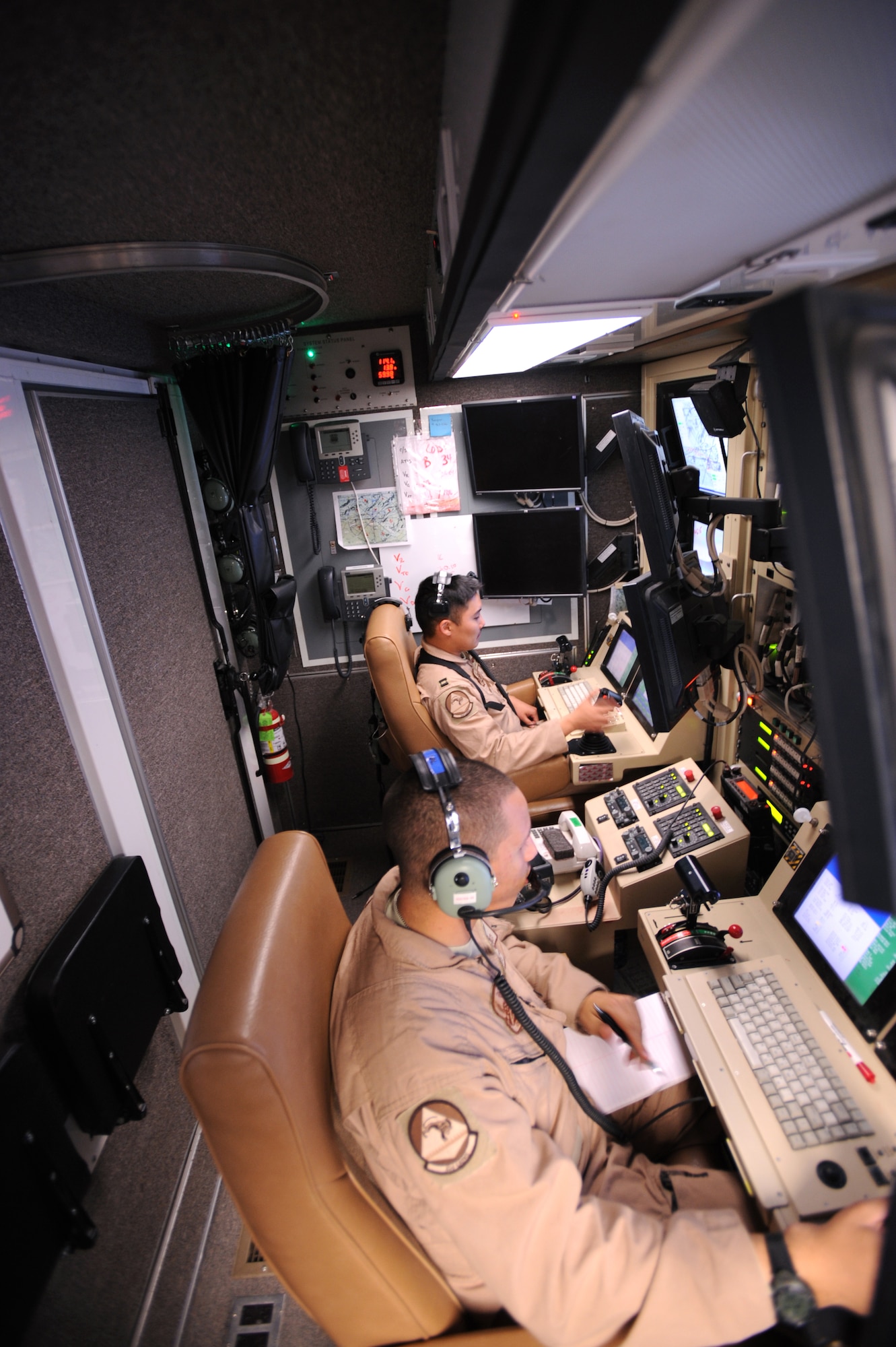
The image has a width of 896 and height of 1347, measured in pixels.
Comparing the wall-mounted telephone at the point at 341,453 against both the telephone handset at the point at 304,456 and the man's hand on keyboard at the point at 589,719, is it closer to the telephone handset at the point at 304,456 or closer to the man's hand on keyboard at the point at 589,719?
the telephone handset at the point at 304,456

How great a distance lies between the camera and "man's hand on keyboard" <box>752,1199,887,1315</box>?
2.58ft

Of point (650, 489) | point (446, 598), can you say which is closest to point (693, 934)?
point (650, 489)

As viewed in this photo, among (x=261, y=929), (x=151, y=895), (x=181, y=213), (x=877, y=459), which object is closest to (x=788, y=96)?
(x=877, y=459)

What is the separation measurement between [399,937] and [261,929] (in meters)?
0.23

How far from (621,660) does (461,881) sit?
67.0 inches

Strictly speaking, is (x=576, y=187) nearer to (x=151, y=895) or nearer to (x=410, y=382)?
(x=151, y=895)

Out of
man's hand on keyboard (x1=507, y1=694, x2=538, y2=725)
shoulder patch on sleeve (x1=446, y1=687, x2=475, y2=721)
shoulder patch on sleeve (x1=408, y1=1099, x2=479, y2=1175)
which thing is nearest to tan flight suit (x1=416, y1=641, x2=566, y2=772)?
shoulder patch on sleeve (x1=446, y1=687, x2=475, y2=721)

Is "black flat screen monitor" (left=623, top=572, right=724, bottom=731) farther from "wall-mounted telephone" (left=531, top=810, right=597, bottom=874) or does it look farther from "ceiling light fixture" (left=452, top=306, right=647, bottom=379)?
"ceiling light fixture" (left=452, top=306, right=647, bottom=379)

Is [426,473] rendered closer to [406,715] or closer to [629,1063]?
[406,715]

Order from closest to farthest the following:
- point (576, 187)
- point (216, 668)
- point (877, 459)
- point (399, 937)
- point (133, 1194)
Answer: point (877, 459)
point (576, 187)
point (399, 937)
point (133, 1194)
point (216, 668)

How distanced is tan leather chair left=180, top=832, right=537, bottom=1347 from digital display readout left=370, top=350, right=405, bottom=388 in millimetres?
2196

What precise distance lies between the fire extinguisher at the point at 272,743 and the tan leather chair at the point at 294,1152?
1.48 metres

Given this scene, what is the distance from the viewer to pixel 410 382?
2.58 meters

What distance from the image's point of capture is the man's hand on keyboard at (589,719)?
219 cm
